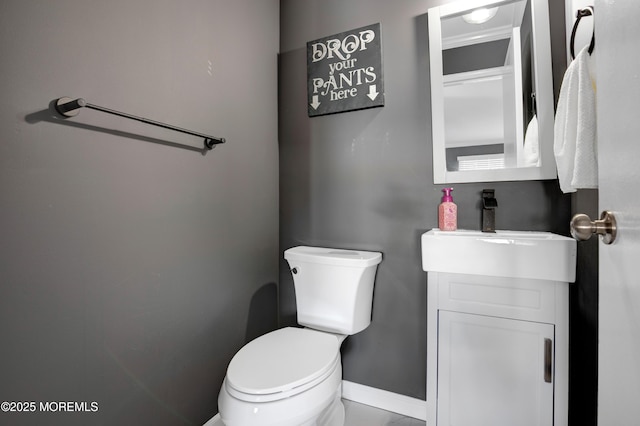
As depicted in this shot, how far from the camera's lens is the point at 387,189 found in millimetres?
1536

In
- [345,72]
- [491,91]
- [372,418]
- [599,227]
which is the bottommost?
[372,418]

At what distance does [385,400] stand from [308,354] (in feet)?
2.19

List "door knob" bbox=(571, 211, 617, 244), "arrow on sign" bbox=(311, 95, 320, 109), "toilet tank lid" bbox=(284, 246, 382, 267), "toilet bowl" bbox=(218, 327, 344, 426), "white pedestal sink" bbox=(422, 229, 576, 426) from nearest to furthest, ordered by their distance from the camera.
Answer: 1. "door knob" bbox=(571, 211, 617, 244)
2. "toilet bowl" bbox=(218, 327, 344, 426)
3. "white pedestal sink" bbox=(422, 229, 576, 426)
4. "toilet tank lid" bbox=(284, 246, 382, 267)
5. "arrow on sign" bbox=(311, 95, 320, 109)

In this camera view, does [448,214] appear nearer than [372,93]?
Result: Yes

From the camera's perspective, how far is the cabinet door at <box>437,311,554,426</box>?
1063 millimetres

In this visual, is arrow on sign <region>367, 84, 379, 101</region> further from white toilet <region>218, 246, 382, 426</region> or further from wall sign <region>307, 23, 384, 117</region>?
white toilet <region>218, 246, 382, 426</region>

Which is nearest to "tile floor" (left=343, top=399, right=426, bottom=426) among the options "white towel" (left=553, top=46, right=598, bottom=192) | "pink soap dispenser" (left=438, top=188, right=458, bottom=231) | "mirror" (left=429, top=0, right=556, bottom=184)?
"pink soap dispenser" (left=438, top=188, right=458, bottom=231)

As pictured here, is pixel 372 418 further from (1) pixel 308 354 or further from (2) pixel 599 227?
(2) pixel 599 227

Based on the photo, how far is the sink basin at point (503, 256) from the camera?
3.29 feet

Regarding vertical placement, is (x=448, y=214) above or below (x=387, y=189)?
below

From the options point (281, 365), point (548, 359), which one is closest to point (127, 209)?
point (281, 365)

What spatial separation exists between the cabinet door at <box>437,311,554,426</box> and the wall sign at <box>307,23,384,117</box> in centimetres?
109

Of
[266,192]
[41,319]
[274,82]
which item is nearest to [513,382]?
[266,192]

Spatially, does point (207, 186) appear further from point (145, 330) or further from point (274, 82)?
point (274, 82)
